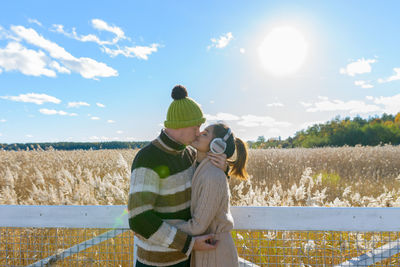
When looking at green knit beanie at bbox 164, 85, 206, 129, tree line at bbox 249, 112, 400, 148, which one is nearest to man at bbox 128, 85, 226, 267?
green knit beanie at bbox 164, 85, 206, 129

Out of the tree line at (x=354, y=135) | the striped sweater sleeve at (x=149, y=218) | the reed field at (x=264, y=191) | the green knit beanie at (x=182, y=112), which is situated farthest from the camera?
the tree line at (x=354, y=135)

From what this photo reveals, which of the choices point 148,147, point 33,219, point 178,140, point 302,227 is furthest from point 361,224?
point 33,219

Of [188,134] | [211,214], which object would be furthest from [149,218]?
[188,134]

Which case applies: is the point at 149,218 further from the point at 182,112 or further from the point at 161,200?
the point at 182,112

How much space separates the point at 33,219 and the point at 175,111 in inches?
60.8

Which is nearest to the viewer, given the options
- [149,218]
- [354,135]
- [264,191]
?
[149,218]

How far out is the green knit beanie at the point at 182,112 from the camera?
6.05 feet

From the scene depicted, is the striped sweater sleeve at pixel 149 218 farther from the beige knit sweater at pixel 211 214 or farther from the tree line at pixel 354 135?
the tree line at pixel 354 135

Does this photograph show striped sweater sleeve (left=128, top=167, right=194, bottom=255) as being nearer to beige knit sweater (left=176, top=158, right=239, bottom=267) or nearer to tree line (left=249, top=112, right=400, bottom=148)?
beige knit sweater (left=176, top=158, right=239, bottom=267)

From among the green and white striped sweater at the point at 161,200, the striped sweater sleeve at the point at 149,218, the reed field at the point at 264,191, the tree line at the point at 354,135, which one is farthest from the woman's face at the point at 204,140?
the tree line at the point at 354,135

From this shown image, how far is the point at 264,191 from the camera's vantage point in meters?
6.12

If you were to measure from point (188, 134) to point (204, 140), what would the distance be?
11 cm

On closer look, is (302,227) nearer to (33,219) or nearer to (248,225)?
(248,225)

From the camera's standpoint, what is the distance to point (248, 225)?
2156 millimetres
